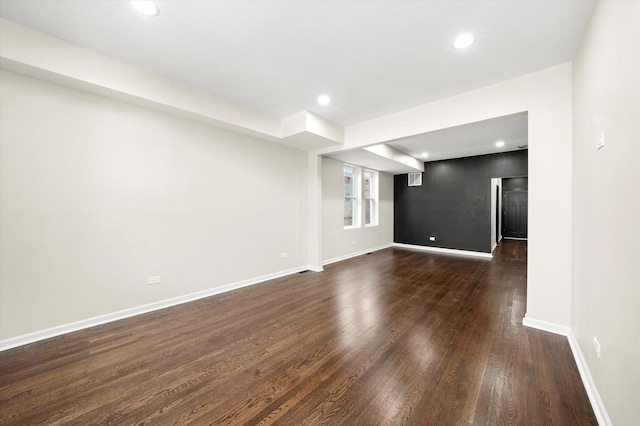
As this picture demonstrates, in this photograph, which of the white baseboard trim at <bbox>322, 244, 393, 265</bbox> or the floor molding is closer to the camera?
the floor molding

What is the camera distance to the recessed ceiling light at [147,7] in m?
1.77

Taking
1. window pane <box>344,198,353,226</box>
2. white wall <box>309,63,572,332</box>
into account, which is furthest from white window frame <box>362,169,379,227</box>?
white wall <box>309,63,572,332</box>

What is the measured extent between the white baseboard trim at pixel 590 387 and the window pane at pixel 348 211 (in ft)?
15.8

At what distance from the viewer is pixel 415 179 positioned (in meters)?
7.62

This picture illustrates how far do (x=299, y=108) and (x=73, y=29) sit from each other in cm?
244

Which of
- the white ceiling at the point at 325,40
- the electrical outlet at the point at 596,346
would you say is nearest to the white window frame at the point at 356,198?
the white ceiling at the point at 325,40

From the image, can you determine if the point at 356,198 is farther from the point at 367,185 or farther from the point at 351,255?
the point at 351,255

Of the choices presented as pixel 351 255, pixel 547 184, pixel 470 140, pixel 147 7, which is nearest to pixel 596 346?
pixel 547 184

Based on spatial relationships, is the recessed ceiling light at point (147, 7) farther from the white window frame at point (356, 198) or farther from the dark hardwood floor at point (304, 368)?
the white window frame at point (356, 198)

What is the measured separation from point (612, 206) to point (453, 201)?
5991 mm

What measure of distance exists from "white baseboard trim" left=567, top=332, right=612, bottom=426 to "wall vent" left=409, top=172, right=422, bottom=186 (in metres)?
5.83

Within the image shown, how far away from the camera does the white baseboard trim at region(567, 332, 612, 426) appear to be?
1.37 metres

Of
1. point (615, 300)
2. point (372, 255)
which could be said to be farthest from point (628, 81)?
Answer: point (372, 255)

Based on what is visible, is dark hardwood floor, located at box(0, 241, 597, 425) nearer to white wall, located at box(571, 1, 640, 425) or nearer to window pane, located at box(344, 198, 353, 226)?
white wall, located at box(571, 1, 640, 425)
